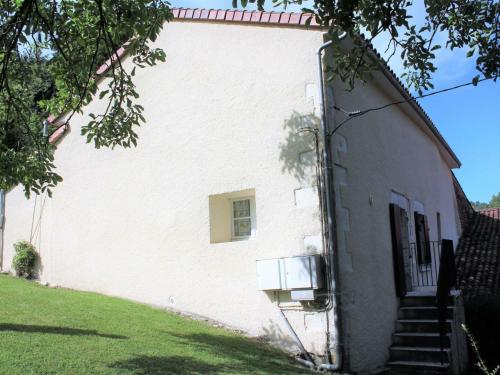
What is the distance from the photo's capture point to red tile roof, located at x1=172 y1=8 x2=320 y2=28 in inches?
309

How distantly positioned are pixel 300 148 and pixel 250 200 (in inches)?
55.4

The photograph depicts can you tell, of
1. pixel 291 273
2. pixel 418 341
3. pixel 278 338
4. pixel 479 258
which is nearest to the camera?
pixel 291 273

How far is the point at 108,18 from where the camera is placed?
589cm

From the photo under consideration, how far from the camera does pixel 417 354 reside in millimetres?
7844

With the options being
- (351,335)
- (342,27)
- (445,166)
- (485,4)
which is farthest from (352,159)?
(445,166)

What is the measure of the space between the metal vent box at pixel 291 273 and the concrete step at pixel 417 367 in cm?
214

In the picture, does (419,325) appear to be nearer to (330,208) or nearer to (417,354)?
(417,354)

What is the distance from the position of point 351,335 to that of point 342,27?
449cm

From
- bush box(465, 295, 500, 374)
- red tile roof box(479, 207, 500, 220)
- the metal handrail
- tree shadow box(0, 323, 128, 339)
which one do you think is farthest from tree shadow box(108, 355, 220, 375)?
red tile roof box(479, 207, 500, 220)

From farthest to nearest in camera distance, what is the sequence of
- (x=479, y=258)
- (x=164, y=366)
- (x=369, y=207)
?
1. (x=479, y=258)
2. (x=369, y=207)
3. (x=164, y=366)

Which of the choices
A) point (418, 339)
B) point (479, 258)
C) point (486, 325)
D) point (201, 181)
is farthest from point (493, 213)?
point (201, 181)

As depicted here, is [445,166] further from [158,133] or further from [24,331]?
[24,331]

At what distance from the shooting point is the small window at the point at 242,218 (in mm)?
8391

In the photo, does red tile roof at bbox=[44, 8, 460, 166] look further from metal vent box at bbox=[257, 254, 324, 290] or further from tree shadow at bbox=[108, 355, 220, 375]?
tree shadow at bbox=[108, 355, 220, 375]
